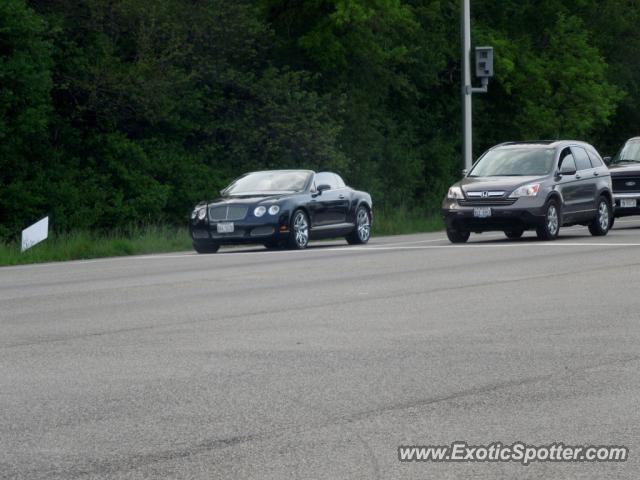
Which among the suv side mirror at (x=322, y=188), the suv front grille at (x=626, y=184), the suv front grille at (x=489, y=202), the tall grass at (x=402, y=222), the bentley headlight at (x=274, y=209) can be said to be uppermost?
the suv side mirror at (x=322, y=188)

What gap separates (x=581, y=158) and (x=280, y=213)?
5.93 m

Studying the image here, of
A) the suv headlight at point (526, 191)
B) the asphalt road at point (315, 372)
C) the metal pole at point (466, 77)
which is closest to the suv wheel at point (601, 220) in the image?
the suv headlight at point (526, 191)

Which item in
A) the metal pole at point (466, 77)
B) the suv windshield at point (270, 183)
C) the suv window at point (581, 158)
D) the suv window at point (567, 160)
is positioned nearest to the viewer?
the suv window at point (567, 160)

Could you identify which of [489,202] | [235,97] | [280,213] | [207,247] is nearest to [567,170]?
[489,202]

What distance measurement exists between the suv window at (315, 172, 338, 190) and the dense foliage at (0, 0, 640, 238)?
8.60 meters

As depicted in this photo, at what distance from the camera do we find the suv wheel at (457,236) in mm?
26484

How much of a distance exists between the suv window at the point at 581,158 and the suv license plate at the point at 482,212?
9.81ft

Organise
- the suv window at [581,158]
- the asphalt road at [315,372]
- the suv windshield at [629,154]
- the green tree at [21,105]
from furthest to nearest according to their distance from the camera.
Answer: the suv windshield at [629,154] → the green tree at [21,105] → the suv window at [581,158] → the asphalt road at [315,372]

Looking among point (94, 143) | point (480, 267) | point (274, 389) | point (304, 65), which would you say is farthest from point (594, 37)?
point (274, 389)

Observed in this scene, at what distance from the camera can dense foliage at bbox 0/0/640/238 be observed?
35844mm

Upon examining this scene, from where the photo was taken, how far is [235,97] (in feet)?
137

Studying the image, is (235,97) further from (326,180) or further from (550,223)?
(550,223)

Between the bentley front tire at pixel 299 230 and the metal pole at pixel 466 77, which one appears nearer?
the bentley front tire at pixel 299 230

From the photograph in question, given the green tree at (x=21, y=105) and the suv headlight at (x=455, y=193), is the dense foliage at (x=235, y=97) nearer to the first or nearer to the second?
the green tree at (x=21, y=105)
